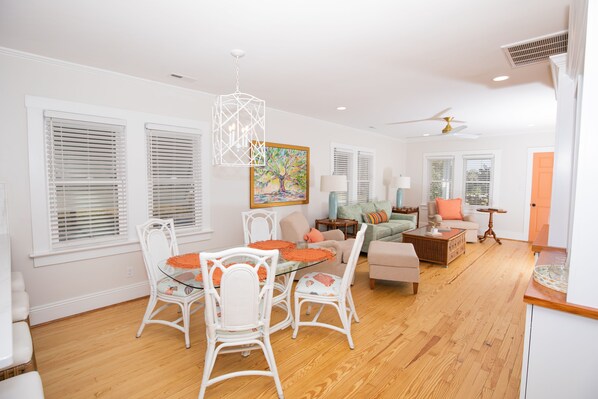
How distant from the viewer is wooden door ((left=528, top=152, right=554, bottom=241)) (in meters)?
6.77

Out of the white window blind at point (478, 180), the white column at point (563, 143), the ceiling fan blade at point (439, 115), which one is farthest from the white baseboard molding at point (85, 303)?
the white window blind at point (478, 180)

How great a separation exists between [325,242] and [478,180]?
5.67 metres

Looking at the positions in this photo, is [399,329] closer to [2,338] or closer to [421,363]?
[421,363]

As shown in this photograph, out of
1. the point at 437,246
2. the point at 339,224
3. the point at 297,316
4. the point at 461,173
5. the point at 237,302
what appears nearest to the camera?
the point at 237,302

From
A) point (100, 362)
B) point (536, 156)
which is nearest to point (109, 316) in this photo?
point (100, 362)

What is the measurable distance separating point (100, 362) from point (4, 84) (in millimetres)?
2474

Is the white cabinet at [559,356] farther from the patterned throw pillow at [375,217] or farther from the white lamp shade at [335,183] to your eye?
the patterned throw pillow at [375,217]

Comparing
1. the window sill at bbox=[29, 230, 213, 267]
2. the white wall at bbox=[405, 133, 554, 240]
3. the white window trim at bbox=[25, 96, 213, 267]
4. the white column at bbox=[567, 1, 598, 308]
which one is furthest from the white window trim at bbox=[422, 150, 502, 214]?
the white column at bbox=[567, 1, 598, 308]

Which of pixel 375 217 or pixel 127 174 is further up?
pixel 127 174

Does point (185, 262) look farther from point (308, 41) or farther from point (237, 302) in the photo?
point (308, 41)

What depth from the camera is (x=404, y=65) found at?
2.94 metres

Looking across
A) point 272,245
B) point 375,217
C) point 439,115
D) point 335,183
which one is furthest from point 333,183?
point 272,245

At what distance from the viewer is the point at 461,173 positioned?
7.82 metres

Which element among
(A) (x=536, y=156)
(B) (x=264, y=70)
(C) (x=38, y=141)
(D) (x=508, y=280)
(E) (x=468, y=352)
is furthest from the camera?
(A) (x=536, y=156)
